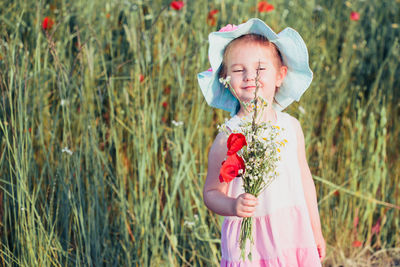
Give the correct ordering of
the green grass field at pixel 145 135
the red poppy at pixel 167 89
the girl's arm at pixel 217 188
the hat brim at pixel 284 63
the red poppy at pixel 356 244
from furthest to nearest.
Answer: the red poppy at pixel 167 89, the red poppy at pixel 356 244, the green grass field at pixel 145 135, the hat brim at pixel 284 63, the girl's arm at pixel 217 188

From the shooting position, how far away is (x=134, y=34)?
9.00 ft

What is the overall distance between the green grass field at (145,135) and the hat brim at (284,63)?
1.90 feet

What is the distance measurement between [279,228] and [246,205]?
0.25m

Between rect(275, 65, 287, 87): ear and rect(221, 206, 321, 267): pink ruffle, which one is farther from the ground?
rect(275, 65, 287, 87): ear

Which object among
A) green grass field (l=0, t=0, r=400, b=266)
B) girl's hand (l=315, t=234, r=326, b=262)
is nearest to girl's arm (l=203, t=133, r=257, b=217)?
girl's hand (l=315, t=234, r=326, b=262)

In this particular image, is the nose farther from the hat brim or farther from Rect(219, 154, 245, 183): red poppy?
Rect(219, 154, 245, 183): red poppy

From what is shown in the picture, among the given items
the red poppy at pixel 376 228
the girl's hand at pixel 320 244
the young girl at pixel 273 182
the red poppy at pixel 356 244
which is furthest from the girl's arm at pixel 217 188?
the red poppy at pixel 376 228

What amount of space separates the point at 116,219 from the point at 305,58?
129 centimetres

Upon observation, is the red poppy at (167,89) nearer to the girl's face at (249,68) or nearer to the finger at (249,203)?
the girl's face at (249,68)

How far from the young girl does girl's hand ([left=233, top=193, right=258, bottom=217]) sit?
10 cm

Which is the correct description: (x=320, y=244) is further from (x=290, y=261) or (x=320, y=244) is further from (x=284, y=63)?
(x=284, y=63)

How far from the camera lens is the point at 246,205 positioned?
1.46 metres

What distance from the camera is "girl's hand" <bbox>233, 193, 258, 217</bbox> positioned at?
57.5 inches

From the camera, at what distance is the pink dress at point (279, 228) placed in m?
1.65
